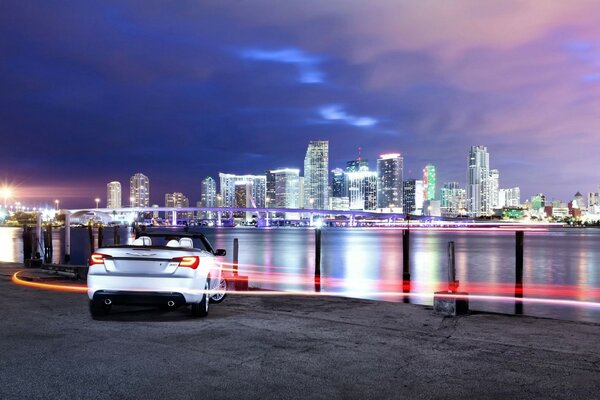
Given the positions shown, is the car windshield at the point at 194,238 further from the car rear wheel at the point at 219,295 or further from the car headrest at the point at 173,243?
the car rear wheel at the point at 219,295

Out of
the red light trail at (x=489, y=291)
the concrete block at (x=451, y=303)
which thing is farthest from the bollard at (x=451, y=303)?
the red light trail at (x=489, y=291)

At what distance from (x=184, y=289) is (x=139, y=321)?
1.09 meters

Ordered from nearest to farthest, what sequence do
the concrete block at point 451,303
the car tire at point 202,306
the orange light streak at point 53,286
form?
the car tire at point 202,306 → the concrete block at point 451,303 → the orange light streak at point 53,286

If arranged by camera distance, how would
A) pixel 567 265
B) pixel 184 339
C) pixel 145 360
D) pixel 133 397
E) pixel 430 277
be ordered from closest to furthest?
1. pixel 133 397
2. pixel 145 360
3. pixel 184 339
4. pixel 430 277
5. pixel 567 265

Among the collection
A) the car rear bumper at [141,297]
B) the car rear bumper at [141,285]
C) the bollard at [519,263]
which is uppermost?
the car rear bumper at [141,285]

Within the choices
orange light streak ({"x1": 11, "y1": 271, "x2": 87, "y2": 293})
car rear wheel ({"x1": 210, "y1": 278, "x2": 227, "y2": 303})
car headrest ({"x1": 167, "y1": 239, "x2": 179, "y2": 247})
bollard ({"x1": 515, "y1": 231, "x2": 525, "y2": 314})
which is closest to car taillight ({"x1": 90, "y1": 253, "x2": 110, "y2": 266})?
car headrest ({"x1": 167, "y1": 239, "x2": 179, "y2": 247})

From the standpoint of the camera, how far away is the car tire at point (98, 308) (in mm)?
9758

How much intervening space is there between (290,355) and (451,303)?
14.9ft

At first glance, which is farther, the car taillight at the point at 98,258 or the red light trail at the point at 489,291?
the red light trail at the point at 489,291

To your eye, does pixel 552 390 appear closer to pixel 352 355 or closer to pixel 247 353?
pixel 352 355

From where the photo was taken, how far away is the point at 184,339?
27.3ft

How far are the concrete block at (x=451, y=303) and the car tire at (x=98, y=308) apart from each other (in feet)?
20.0

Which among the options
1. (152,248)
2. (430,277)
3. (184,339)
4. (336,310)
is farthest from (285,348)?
(430,277)

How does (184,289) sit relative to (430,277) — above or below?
above
